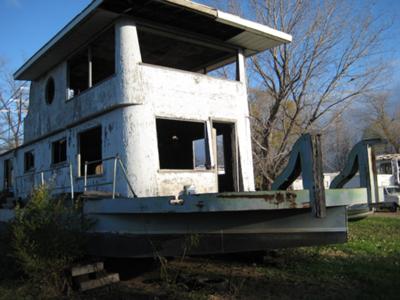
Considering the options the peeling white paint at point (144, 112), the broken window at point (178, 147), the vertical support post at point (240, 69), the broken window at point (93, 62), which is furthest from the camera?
the broken window at point (178, 147)

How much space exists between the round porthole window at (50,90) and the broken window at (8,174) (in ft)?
13.9

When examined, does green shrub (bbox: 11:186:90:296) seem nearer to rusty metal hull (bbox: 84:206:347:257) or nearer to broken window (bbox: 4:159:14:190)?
rusty metal hull (bbox: 84:206:347:257)

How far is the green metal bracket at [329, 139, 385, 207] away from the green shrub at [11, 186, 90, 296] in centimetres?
423

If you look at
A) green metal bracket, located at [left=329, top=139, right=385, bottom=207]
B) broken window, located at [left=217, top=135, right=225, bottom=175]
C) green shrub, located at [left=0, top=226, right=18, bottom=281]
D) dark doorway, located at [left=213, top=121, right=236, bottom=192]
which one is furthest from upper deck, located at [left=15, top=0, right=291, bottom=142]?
green metal bracket, located at [left=329, top=139, right=385, bottom=207]

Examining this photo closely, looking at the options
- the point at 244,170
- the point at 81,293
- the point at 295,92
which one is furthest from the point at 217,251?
the point at 295,92

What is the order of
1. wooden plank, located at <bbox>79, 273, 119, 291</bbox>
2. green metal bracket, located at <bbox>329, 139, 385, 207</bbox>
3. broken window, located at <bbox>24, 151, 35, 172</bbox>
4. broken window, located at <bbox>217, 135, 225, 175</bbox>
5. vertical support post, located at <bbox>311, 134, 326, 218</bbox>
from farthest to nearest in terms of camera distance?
1. broken window, located at <bbox>24, 151, 35, 172</bbox>
2. broken window, located at <bbox>217, 135, 225, 175</bbox>
3. wooden plank, located at <bbox>79, 273, 119, 291</bbox>
4. green metal bracket, located at <bbox>329, 139, 385, 207</bbox>
5. vertical support post, located at <bbox>311, 134, 326, 218</bbox>

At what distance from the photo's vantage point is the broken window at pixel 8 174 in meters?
14.4

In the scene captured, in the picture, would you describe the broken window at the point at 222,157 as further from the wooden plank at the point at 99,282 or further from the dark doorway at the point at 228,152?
the wooden plank at the point at 99,282

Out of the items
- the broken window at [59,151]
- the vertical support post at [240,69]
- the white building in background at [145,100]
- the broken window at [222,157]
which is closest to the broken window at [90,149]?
the white building in background at [145,100]

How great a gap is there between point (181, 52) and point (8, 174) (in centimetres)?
828

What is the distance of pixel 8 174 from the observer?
14656 mm

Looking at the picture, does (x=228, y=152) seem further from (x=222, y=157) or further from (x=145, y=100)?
(x=222, y=157)

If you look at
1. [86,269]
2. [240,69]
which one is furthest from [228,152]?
[86,269]

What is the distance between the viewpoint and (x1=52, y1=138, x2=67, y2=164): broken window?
34.3ft
